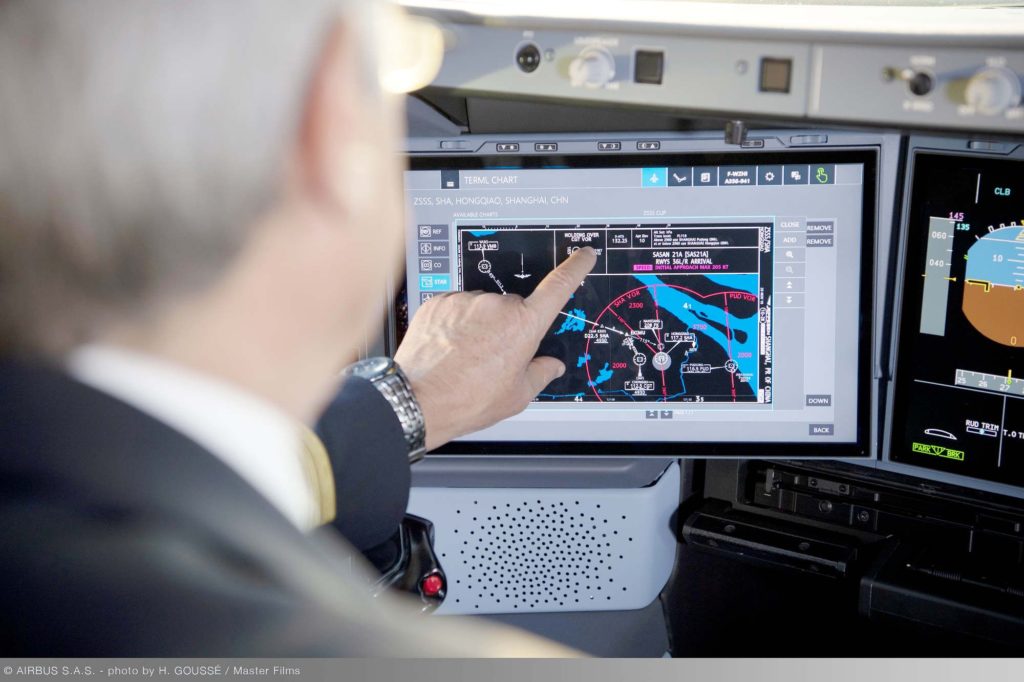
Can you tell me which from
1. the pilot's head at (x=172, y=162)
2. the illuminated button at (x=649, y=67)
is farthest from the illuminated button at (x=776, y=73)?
the pilot's head at (x=172, y=162)

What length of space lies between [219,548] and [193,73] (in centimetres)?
20

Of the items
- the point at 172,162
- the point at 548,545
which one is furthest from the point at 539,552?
the point at 172,162

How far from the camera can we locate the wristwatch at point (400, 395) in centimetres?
105

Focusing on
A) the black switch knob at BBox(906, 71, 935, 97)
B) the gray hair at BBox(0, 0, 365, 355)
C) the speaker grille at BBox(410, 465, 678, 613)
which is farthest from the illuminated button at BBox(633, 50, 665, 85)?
the speaker grille at BBox(410, 465, 678, 613)

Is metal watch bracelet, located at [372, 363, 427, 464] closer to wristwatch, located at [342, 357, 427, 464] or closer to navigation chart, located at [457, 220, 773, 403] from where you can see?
wristwatch, located at [342, 357, 427, 464]

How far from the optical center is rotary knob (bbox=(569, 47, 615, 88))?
830mm

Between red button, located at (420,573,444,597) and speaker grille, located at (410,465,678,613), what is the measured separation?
0.08 meters

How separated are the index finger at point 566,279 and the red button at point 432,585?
0.37 meters

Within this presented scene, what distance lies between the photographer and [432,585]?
1228 mm

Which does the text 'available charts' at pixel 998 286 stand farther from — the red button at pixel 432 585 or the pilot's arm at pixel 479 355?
the red button at pixel 432 585

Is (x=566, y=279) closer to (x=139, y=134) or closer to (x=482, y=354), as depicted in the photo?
(x=482, y=354)

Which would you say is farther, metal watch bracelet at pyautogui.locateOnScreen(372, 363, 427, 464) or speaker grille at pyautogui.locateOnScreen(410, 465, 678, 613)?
speaker grille at pyautogui.locateOnScreen(410, 465, 678, 613)

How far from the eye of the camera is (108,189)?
0.43 metres

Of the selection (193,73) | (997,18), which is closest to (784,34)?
(997,18)
